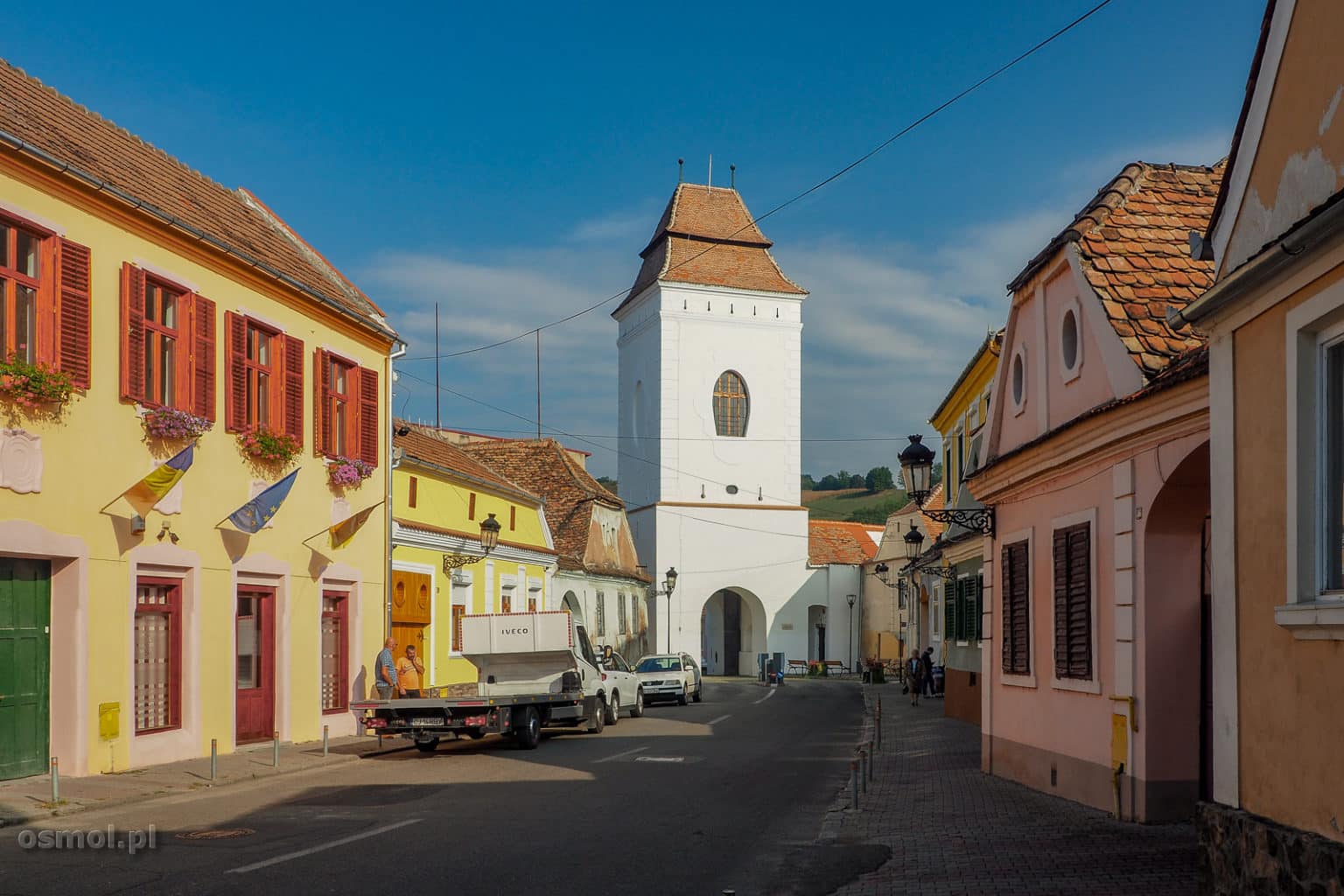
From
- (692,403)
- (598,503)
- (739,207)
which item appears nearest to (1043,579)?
(598,503)

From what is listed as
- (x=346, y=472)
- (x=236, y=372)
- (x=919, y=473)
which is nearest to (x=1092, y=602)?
(x=919, y=473)

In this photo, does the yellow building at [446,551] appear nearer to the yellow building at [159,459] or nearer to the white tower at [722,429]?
the yellow building at [159,459]

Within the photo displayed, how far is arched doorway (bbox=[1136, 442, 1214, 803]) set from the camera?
12.4 metres

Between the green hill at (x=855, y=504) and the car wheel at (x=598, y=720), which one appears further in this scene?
the green hill at (x=855, y=504)

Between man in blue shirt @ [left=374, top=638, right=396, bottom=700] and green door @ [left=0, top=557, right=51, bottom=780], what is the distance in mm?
7108

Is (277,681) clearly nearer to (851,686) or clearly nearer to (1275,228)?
(1275,228)

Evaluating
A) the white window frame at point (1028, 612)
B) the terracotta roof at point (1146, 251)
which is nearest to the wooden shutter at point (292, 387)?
the white window frame at point (1028, 612)

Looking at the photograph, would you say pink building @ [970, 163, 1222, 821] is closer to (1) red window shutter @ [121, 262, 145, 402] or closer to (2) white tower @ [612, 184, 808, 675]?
(1) red window shutter @ [121, 262, 145, 402]

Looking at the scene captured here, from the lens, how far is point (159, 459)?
18.2 m

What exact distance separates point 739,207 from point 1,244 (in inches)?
2274

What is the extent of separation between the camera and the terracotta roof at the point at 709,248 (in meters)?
66.9

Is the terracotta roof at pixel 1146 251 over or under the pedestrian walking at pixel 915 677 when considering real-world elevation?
over

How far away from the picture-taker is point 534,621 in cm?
2573

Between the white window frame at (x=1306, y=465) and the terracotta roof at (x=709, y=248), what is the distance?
5852cm
